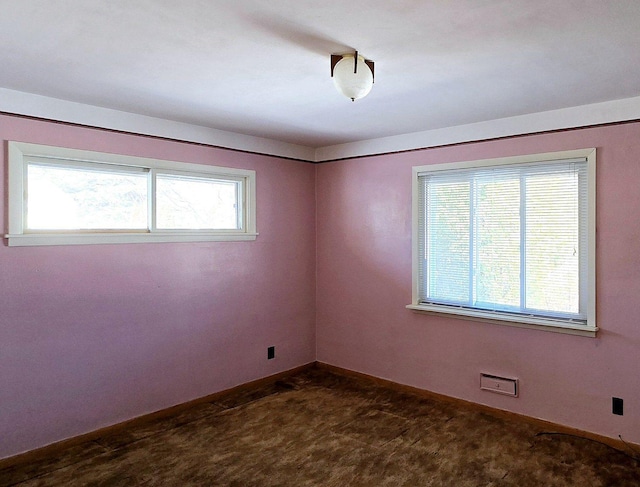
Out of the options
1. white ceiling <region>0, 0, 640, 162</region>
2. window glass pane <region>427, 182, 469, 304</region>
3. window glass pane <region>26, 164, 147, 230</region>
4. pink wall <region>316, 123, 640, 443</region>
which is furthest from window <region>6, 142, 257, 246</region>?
window glass pane <region>427, 182, 469, 304</region>

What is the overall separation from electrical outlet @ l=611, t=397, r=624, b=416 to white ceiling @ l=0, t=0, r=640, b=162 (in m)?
2.00

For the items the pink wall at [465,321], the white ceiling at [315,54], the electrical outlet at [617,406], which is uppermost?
the white ceiling at [315,54]

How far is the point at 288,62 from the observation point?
2.48 m

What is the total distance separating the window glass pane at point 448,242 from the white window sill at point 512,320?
0.11 meters

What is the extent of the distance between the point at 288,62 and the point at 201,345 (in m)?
2.66

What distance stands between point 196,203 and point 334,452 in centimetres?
239

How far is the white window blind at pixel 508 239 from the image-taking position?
348cm

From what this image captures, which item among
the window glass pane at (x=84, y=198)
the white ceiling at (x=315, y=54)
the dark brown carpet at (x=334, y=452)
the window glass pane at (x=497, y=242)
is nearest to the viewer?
the white ceiling at (x=315, y=54)

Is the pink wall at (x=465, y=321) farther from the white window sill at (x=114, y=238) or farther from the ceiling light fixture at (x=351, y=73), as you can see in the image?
the ceiling light fixture at (x=351, y=73)

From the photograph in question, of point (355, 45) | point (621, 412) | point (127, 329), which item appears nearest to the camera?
point (355, 45)

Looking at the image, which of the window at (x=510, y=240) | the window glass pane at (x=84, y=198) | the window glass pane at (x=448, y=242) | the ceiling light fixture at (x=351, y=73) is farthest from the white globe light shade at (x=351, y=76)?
the window glass pane at (x=84, y=198)

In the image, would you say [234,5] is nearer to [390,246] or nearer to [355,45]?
[355,45]

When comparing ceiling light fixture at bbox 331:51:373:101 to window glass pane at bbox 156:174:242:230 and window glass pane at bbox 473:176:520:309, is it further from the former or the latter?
window glass pane at bbox 156:174:242:230

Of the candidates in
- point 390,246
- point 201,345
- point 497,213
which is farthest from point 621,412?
point 201,345
